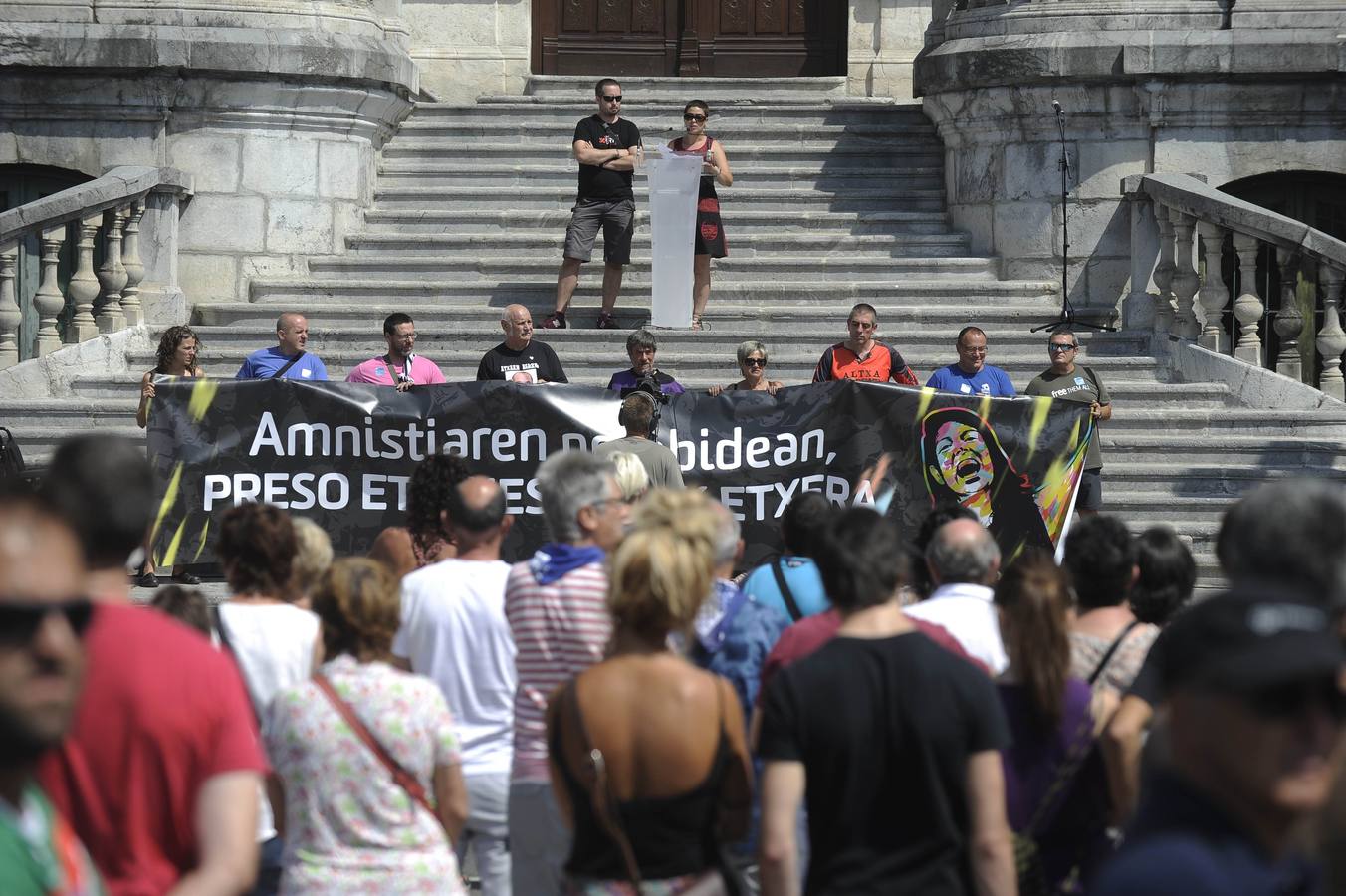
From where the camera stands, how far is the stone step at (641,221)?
1559 cm

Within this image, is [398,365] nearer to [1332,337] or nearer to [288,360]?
[288,360]

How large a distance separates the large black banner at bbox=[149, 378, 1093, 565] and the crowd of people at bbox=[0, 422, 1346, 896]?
3.68 meters

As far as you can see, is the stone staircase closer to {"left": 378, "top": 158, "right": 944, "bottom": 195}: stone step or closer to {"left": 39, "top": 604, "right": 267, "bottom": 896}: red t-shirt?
{"left": 378, "top": 158, "right": 944, "bottom": 195}: stone step

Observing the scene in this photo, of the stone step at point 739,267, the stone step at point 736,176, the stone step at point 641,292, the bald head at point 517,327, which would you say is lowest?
the bald head at point 517,327

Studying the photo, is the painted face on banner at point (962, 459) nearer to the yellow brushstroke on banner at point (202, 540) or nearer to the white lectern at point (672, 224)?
the yellow brushstroke on banner at point (202, 540)

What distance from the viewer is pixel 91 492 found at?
3.56 m

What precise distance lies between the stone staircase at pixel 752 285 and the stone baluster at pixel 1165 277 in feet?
0.75

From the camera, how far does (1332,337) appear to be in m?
13.5

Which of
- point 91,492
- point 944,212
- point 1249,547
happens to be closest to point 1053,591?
point 1249,547

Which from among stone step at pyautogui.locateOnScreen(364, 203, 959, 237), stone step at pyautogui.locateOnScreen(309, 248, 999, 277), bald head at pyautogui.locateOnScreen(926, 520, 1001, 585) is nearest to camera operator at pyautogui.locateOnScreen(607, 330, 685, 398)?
stone step at pyautogui.locateOnScreen(309, 248, 999, 277)

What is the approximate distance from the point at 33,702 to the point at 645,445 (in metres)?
6.86

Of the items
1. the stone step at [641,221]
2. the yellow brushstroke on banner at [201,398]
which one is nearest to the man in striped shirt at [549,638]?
the yellow brushstroke on banner at [201,398]

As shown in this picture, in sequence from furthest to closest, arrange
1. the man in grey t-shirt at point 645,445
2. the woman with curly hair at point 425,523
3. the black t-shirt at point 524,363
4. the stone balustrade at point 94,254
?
1. the stone balustrade at point 94,254
2. the black t-shirt at point 524,363
3. the man in grey t-shirt at point 645,445
4. the woman with curly hair at point 425,523

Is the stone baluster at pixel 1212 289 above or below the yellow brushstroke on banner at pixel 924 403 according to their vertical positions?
above
